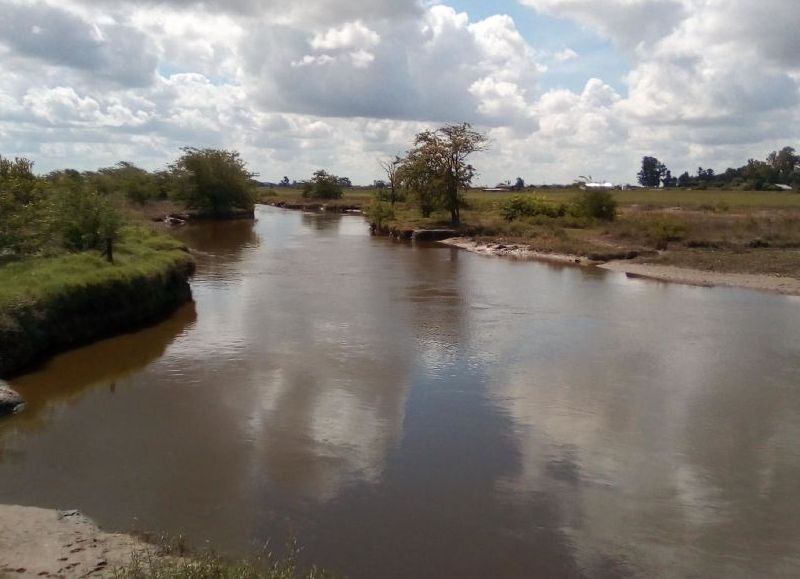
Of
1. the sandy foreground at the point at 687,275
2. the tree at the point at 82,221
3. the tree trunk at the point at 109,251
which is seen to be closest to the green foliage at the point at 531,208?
the sandy foreground at the point at 687,275

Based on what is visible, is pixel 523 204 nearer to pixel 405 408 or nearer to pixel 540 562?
pixel 405 408

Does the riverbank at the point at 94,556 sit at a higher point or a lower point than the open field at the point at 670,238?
lower

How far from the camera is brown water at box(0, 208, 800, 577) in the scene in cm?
931

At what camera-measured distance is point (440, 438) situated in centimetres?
1290

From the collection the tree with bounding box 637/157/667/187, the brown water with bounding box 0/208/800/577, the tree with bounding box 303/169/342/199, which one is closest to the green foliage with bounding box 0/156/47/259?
the brown water with bounding box 0/208/800/577

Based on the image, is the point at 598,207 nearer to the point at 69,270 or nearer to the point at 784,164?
the point at 69,270

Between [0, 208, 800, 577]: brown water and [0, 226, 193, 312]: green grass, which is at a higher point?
[0, 226, 193, 312]: green grass

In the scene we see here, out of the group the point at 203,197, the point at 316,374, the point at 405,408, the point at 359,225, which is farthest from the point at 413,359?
the point at 203,197

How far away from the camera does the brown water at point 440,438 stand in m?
9.31

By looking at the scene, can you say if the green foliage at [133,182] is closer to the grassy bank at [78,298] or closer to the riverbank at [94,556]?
the grassy bank at [78,298]

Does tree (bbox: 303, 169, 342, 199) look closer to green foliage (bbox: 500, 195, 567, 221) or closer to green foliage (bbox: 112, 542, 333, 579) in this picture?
green foliage (bbox: 500, 195, 567, 221)

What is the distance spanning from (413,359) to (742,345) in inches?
380

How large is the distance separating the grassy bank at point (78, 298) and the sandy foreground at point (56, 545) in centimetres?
769

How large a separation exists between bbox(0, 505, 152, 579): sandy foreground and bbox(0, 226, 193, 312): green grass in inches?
333
